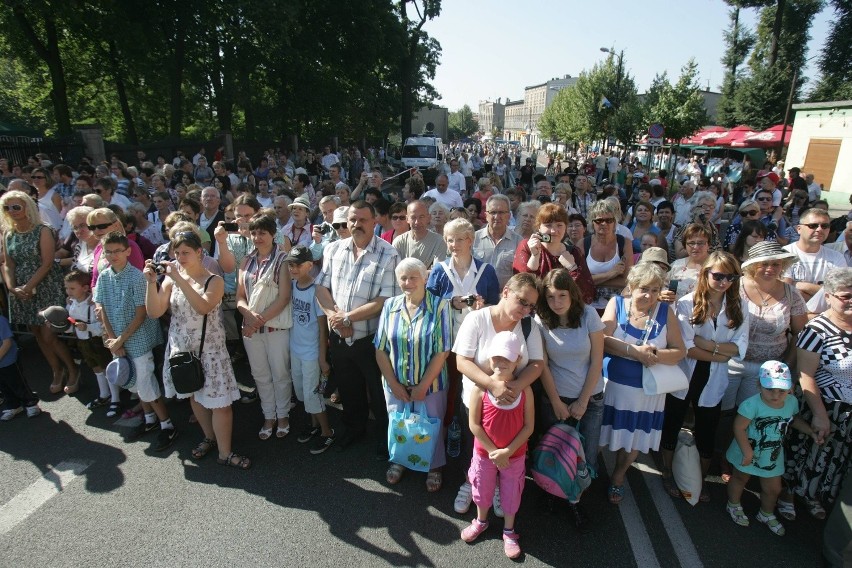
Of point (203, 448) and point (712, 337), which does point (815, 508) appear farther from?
point (203, 448)

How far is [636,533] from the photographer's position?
3100 mm

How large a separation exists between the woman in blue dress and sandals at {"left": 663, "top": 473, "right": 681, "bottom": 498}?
399 mm

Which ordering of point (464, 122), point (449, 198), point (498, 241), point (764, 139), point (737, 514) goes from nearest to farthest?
point (737, 514)
point (498, 241)
point (449, 198)
point (764, 139)
point (464, 122)

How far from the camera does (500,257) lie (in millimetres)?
4430

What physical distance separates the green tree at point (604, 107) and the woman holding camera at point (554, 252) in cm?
2314

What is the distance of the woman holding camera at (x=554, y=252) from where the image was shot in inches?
143

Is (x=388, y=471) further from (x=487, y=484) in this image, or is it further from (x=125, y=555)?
(x=125, y=555)

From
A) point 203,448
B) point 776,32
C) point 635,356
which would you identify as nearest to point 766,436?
point 635,356

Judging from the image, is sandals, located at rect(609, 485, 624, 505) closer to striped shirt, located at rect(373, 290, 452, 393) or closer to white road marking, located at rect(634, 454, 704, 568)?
white road marking, located at rect(634, 454, 704, 568)

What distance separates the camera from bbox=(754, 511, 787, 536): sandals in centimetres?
311

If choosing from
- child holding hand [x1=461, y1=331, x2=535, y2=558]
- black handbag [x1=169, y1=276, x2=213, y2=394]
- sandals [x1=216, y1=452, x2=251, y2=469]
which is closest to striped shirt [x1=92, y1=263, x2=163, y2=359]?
black handbag [x1=169, y1=276, x2=213, y2=394]

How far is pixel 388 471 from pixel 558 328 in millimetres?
1713

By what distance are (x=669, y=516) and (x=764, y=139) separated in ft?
87.7

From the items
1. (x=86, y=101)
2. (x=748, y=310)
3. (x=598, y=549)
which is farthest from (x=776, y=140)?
(x=86, y=101)
